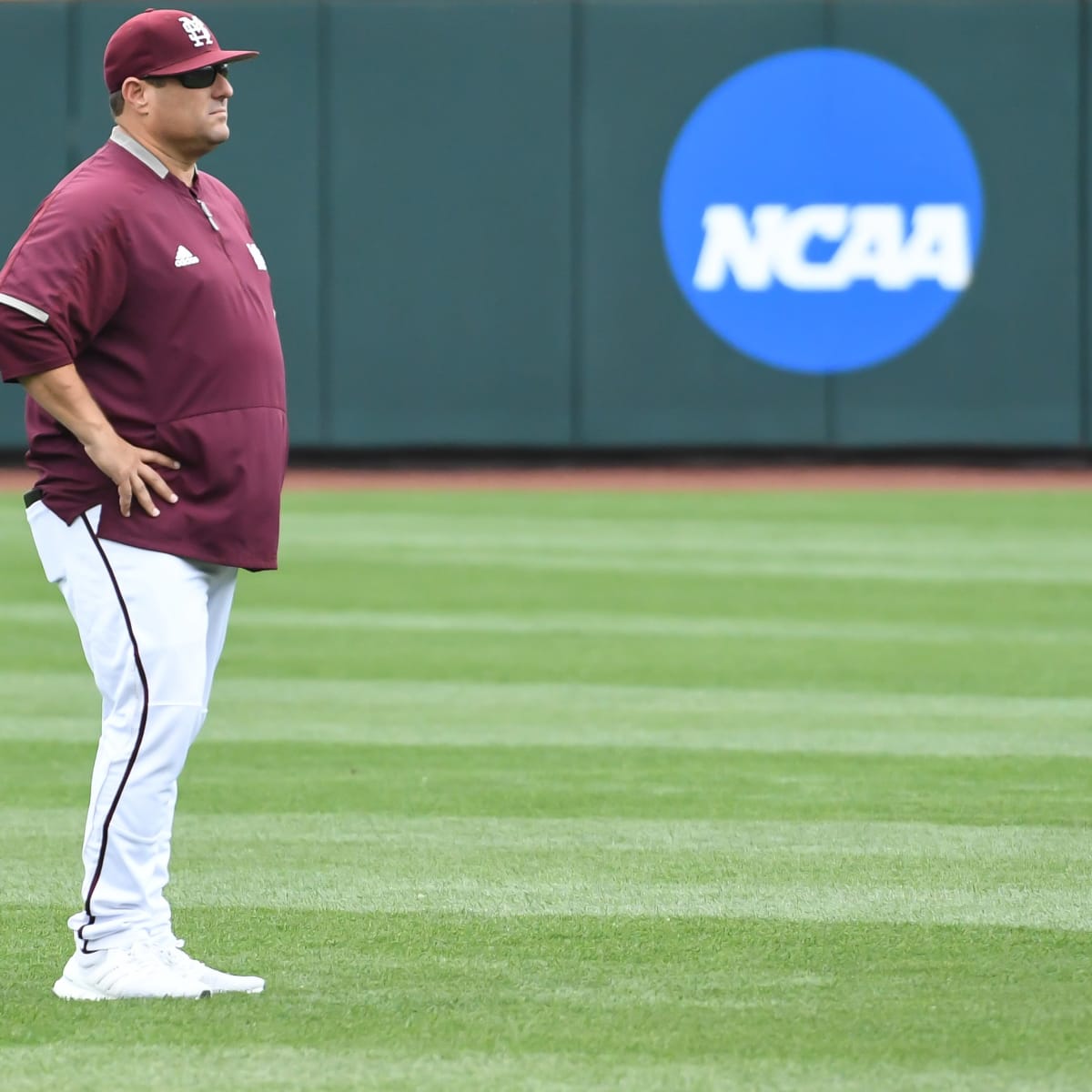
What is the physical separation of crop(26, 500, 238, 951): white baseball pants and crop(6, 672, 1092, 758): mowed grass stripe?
10.8ft

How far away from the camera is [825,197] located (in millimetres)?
19562

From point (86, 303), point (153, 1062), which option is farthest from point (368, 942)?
point (86, 303)

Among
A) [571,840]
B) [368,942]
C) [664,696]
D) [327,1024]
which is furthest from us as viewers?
[664,696]

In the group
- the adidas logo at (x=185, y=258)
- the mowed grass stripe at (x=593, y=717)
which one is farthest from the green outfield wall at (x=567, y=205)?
the adidas logo at (x=185, y=258)

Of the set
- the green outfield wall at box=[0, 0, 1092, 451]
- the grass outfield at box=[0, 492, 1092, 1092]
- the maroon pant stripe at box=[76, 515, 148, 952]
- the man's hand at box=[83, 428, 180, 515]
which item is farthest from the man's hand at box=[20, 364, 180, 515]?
the green outfield wall at box=[0, 0, 1092, 451]

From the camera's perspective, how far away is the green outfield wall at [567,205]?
19.5 m

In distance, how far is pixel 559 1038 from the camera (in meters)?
3.96

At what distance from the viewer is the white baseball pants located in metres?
4.17

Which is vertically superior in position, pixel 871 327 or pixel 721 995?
pixel 871 327

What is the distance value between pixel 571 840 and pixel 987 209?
14861 mm

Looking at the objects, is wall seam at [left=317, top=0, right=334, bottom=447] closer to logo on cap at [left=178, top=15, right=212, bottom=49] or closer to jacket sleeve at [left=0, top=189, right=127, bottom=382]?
logo on cap at [left=178, top=15, right=212, bottom=49]

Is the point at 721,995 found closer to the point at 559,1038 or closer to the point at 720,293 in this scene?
the point at 559,1038

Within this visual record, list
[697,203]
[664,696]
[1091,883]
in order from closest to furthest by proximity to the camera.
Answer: [1091,883] → [664,696] → [697,203]

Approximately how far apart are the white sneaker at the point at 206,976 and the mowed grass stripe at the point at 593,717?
3.21m
